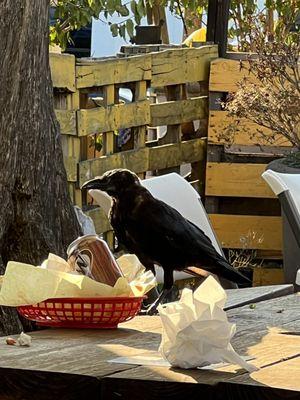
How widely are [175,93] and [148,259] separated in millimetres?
4674

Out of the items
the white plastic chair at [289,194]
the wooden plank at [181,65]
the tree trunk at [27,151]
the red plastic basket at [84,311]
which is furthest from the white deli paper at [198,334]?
the wooden plank at [181,65]

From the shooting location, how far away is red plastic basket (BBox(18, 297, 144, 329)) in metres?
2.85

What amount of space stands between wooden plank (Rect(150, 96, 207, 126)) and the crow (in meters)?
4.16

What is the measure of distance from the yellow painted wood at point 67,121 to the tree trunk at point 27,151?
5.96 feet

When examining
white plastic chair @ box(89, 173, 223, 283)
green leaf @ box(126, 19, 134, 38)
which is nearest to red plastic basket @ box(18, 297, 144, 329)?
white plastic chair @ box(89, 173, 223, 283)

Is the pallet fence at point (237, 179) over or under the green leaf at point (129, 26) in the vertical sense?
under

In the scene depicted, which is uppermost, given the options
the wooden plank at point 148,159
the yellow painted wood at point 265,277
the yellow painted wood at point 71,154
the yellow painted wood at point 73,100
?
the yellow painted wood at point 73,100

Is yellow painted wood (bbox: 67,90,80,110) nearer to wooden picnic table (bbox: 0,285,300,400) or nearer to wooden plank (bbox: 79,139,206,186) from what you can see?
wooden plank (bbox: 79,139,206,186)

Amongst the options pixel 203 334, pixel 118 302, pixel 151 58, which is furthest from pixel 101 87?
pixel 203 334

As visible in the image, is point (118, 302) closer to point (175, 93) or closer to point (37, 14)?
point (37, 14)

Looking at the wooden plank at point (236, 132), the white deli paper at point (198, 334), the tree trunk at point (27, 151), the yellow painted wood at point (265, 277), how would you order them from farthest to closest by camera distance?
the wooden plank at point (236, 132), the yellow painted wood at point (265, 277), the tree trunk at point (27, 151), the white deli paper at point (198, 334)

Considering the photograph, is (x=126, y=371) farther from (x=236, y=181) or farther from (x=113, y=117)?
(x=236, y=181)

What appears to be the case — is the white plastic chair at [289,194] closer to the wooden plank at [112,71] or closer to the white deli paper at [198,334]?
the wooden plank at [112,71]

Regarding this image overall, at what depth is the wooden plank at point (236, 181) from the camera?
7836mm
